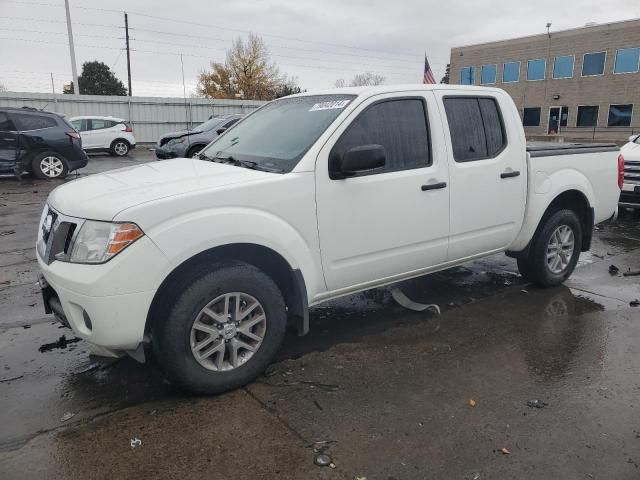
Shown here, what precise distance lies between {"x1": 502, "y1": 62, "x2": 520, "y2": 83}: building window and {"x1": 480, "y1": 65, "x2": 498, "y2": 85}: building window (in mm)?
841

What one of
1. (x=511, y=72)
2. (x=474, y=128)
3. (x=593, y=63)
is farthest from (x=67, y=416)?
(x=511, y=72)

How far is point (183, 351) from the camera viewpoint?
3033mm

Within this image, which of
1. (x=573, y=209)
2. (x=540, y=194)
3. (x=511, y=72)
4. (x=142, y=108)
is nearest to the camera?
(x=540, y=194)

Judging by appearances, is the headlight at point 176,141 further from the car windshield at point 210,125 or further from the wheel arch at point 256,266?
the wheel arch at point 256,266

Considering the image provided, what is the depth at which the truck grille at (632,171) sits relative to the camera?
28.5ft

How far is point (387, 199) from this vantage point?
3768 millimetres

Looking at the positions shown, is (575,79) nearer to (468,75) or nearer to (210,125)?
(468,75)

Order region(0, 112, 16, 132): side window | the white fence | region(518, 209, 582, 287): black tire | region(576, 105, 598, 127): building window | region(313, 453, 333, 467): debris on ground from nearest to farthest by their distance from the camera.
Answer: region(313, 453, 333, 467): debris on ground, region(518, 209, 582, 287): black tire, region(0, 112, 16, 132): side window, the white fence, region(576, 105, 598, 127): building window

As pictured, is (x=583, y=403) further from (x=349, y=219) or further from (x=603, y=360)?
(x=349, y=219)

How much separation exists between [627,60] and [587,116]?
4500 millimetres

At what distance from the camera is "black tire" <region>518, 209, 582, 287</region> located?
16.6ft

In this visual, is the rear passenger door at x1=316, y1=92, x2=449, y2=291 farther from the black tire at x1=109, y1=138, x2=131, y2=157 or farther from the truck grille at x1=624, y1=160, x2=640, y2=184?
the black tire at x1=109, y1=138, x2=131, y2=157

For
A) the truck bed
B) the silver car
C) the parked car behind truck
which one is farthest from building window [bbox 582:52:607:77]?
the truck bed

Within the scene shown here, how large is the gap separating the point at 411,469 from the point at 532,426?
33.2 inches
